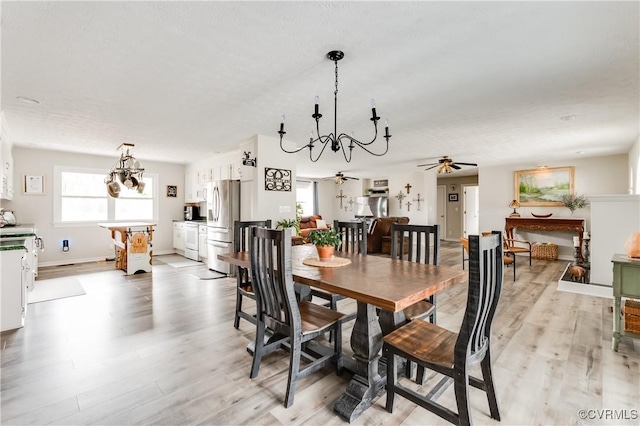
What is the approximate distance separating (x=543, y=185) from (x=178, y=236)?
885 cm

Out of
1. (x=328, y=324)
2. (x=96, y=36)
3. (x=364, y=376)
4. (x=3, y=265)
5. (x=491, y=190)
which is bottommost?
(x=364, y=376)

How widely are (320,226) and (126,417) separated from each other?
7.82 m

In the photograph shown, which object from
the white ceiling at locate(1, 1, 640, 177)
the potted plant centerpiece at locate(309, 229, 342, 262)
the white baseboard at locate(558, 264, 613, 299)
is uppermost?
the white ceiling at locate(1, 1, 640, 177)

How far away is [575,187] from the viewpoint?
6746 millimetres

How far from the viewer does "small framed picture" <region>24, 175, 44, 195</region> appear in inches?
228

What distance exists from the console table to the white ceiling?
7.82 ft

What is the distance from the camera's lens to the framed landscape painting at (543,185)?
687cm

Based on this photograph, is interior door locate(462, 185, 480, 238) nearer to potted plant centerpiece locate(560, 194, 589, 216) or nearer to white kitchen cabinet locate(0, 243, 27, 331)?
potted plant centerpiece locate(560, 194, 589, 216)

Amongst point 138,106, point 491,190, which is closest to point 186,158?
point 138,106

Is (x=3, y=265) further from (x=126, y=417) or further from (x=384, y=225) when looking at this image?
(x=384, y=225)

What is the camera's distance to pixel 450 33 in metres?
1.97

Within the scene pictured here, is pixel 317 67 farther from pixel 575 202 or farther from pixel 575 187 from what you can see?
pixel 575 187

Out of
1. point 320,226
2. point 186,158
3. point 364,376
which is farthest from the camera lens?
point 320,226

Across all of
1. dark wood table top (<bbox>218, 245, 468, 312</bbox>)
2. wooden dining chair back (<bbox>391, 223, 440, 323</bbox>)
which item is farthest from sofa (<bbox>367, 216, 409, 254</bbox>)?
dark wood table top (<bbox>218, 245, 468, 312</bbox>)
